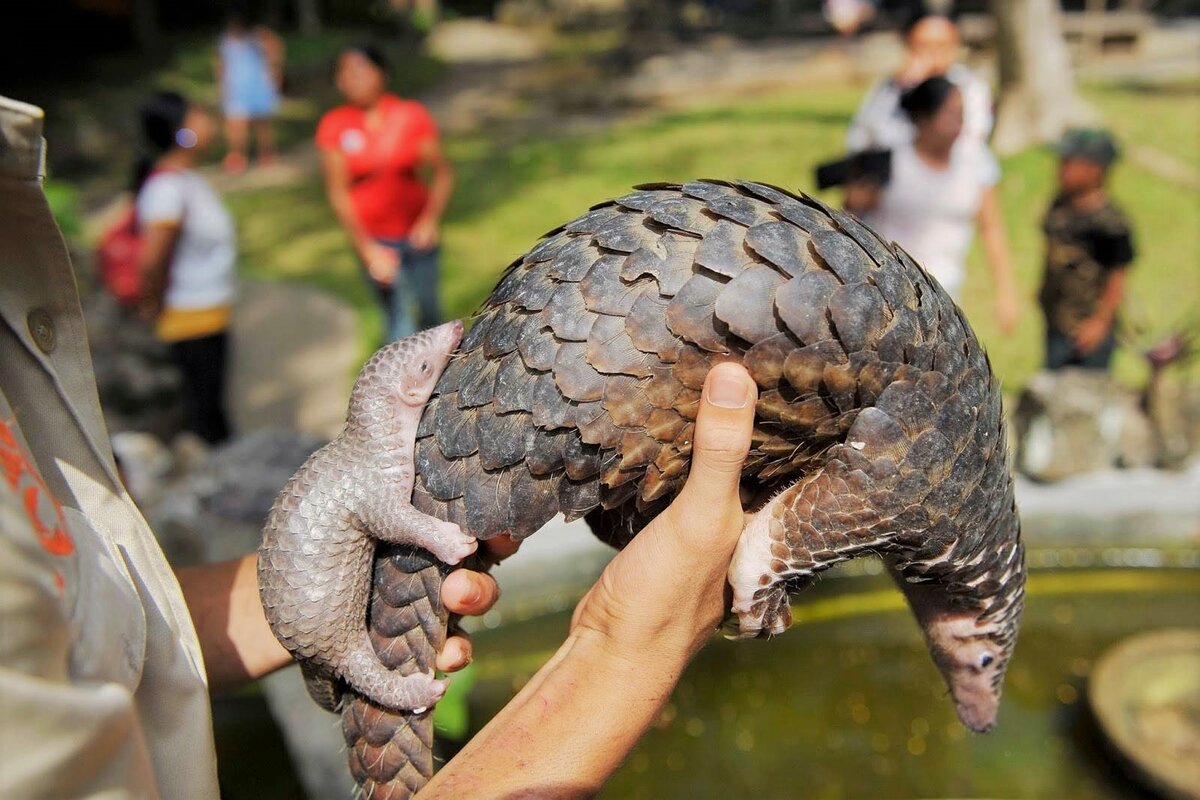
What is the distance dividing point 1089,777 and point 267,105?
1065cm

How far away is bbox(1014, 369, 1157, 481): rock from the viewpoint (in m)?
3.66

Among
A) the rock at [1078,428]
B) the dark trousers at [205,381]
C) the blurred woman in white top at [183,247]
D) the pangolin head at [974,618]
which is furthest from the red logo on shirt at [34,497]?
the dark trousers at [205,381]

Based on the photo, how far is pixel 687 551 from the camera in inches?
55.6

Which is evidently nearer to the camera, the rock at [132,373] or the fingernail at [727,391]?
the fingernail at [727,391]

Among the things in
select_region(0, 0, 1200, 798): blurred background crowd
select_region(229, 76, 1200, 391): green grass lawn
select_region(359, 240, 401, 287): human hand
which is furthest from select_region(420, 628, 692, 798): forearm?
select_region(229, 76, 1200, 391): green grass lawn

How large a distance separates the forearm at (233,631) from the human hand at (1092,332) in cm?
387

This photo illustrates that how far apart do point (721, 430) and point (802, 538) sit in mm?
268

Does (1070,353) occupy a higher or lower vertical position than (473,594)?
lower

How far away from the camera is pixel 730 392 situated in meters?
1.35

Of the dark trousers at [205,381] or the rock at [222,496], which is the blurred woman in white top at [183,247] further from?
the rock at [222,496]

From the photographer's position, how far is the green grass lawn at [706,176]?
602 centimetres

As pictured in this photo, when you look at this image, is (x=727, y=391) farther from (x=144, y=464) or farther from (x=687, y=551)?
(x=144, y=464)

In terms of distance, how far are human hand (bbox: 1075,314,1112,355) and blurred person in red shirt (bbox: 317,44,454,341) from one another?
3.31 m

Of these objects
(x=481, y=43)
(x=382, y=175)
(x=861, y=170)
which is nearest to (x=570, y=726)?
(x=861, y=170)
